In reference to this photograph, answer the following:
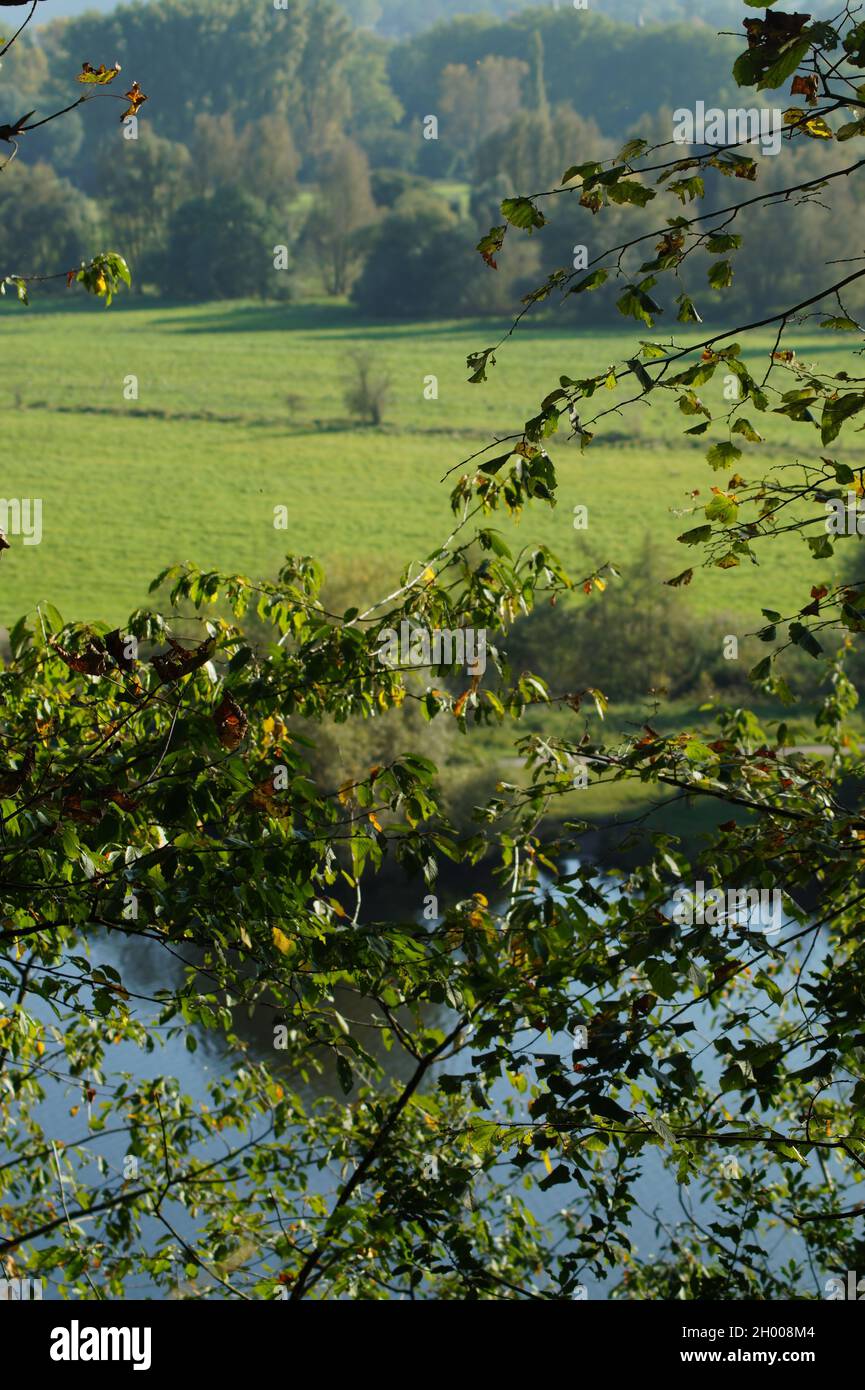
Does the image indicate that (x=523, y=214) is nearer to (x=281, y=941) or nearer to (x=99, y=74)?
(x=99, y=74)

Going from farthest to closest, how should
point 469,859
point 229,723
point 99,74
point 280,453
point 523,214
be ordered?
1. point 280,453
2. point 469,859
3. point 99,74
4. point 229,723
5. point 523,214

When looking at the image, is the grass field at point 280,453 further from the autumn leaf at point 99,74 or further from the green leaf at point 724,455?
the green leaf at point 724,455

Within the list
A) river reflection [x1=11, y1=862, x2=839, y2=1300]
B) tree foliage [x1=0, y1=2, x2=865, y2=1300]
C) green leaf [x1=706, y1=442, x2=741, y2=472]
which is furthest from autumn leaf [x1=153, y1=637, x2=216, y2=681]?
river reflection [x1=11, y1=862, x2=839, y2=1300]

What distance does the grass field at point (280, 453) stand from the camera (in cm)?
3862

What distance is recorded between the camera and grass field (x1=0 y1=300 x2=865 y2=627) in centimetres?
3862

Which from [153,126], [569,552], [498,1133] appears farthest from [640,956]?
[153,126]

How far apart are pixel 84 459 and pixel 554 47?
2901 inches

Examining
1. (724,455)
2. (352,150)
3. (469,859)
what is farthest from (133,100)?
(352,150)

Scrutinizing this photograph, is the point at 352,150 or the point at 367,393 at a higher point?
the point at 352,150

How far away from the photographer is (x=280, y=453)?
4844 cm

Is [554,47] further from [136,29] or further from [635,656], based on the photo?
[635,656]

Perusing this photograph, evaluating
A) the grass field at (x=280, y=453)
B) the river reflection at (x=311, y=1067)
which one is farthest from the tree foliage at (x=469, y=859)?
the grass field at (x=280, y=453)

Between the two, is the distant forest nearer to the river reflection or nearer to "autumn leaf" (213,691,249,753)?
the river reflection
